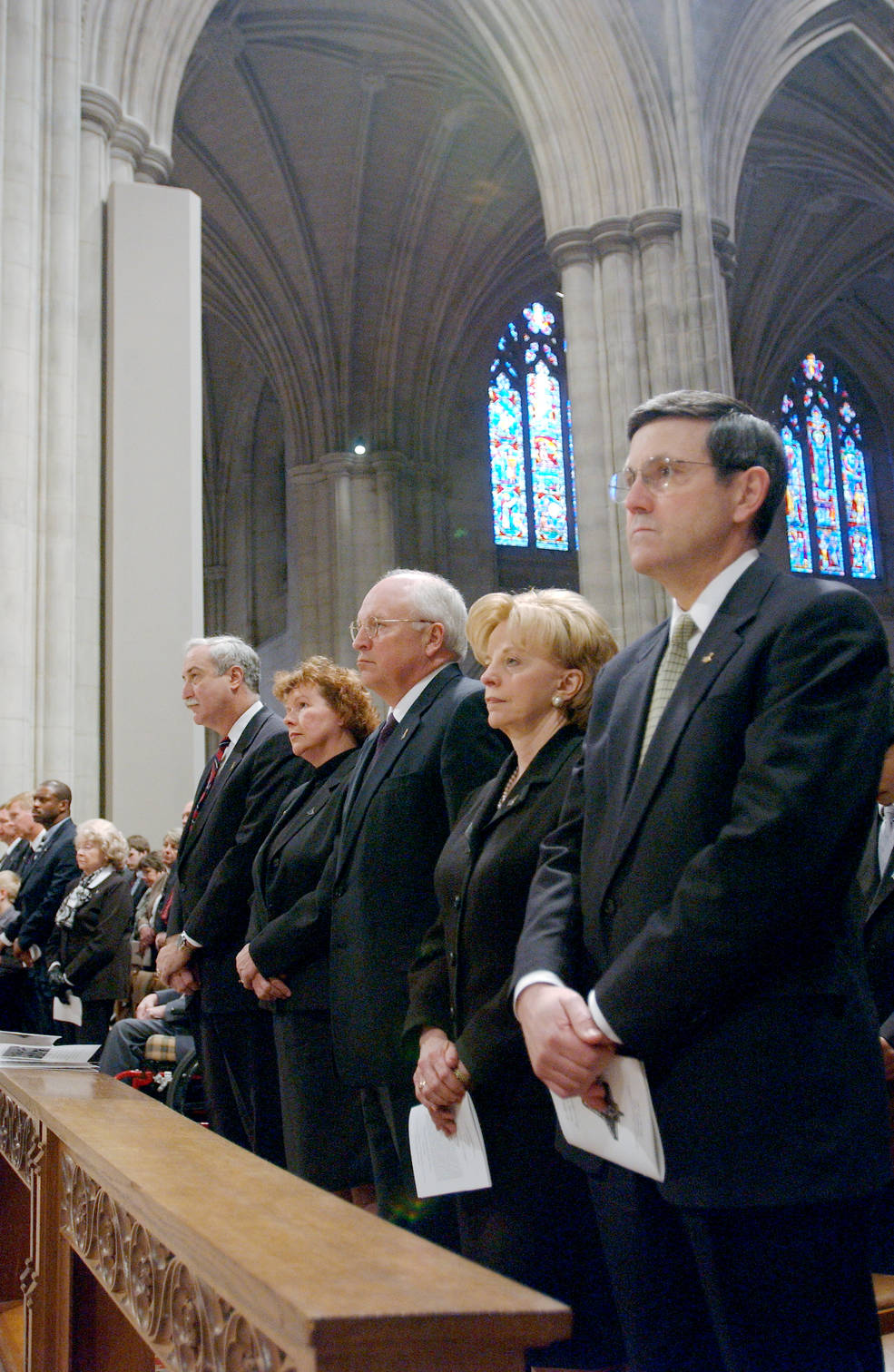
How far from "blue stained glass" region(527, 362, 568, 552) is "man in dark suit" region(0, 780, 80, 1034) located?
44.0 feet

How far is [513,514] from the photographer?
1923cm

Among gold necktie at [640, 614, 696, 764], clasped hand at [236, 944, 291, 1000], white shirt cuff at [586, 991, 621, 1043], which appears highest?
gold necktie at [640, 614, 696, 764]

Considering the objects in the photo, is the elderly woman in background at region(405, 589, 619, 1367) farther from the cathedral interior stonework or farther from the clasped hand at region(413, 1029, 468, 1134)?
the cathedral interior stonework

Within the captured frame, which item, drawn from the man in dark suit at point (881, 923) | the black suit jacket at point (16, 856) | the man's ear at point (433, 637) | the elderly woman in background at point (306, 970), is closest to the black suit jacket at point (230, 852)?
the elderly woman in background at point (306, 970)

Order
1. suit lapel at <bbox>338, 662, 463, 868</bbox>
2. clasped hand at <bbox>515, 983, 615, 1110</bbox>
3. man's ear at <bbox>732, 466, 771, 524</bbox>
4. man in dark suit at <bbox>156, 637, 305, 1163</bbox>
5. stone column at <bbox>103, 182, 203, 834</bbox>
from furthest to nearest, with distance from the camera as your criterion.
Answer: stone column at <bbox>103, 182, 203, 834</bbox>, man in dark suit at <bbox>156, 637, 305, 1163</bbox>, suit lapel at <bbox>338, 662, 463, 868</bbox>, man's ear at <bbox>732, 466, 771, 524</bbox>, clasped hand at <bbox>515, 983, 615, 1110</bbox>

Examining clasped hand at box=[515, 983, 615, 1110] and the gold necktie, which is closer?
clasped hand at box=[515, 983, 615, 1110]

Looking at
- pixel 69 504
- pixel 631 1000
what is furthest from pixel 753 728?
pixel 69 504

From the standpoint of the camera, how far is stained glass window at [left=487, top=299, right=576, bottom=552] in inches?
758

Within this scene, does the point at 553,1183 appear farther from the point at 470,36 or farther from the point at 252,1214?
the point at 470,36

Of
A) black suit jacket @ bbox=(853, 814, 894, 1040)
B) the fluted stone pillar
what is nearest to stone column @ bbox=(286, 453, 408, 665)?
the fluted stone pillar

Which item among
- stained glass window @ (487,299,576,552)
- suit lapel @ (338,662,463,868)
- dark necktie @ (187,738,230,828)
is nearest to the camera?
suit lapel @ (338,662,463,868)

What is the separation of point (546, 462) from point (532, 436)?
46 centimetres

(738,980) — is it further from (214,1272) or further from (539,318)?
(539,318)

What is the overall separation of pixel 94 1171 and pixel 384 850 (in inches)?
39.4
